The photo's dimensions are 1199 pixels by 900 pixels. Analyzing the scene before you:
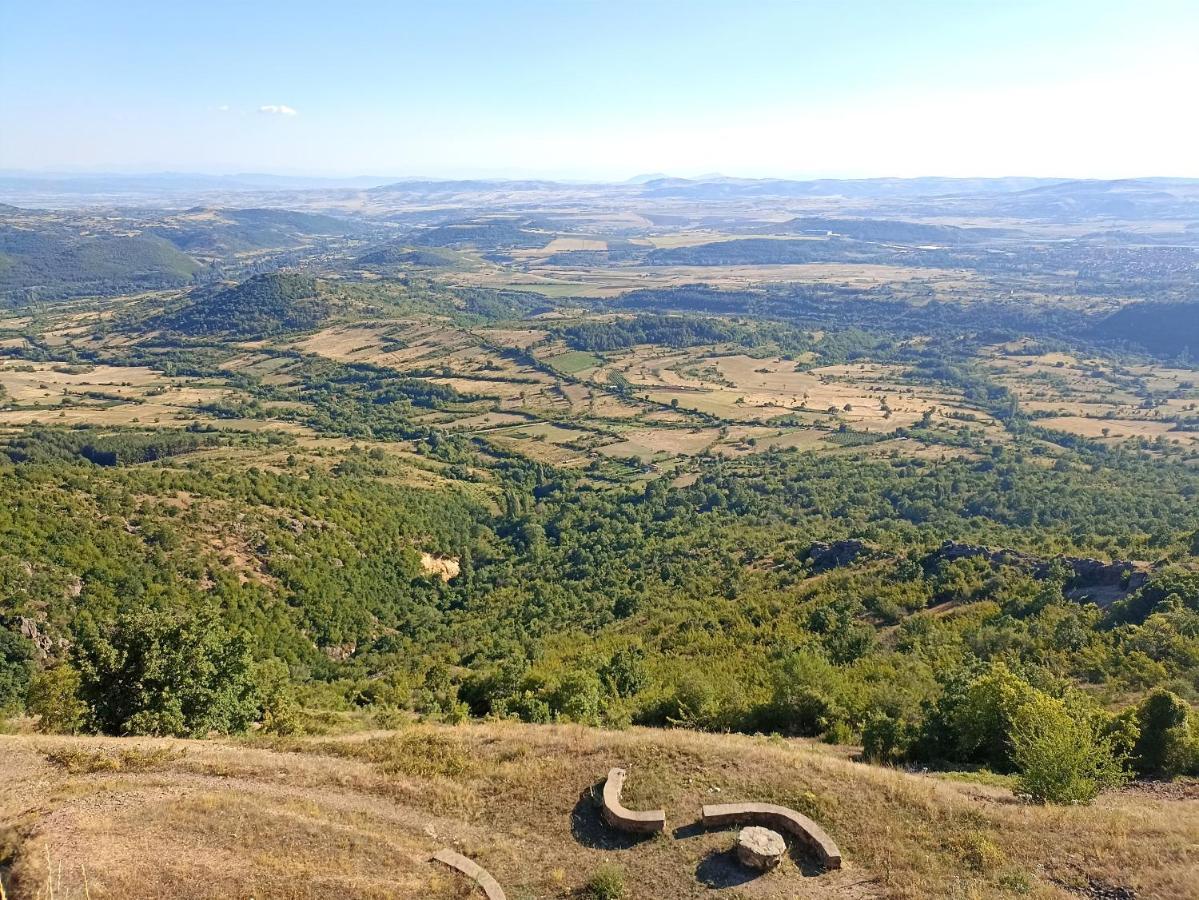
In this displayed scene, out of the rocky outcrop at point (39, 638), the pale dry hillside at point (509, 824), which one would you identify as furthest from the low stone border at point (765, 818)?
the rocky outcrop at point (39, 638)

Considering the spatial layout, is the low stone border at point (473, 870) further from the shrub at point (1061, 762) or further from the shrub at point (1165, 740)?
the shrub at point (1165, 740)

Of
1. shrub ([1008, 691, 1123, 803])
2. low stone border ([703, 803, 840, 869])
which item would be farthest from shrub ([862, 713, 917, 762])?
low stone border ([703, 803, 840, 869])

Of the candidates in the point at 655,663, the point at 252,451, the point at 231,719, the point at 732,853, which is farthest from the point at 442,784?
the point at 252,451

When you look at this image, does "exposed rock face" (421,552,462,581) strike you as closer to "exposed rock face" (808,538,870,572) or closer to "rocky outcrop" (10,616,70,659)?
"rocky outcrop" (10,616,70,659)

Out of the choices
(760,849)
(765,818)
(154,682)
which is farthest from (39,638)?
(760,849)

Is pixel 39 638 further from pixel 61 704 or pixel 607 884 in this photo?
pixel 607 884
